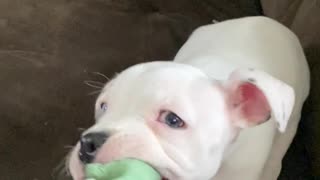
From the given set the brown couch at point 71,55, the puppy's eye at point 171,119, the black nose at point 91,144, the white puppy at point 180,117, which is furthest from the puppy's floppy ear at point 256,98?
the brown couch at point 71,55

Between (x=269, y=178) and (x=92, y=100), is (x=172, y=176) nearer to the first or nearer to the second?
(x=269, y=178)

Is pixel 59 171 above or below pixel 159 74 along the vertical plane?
below

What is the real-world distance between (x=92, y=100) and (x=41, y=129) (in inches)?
5.4

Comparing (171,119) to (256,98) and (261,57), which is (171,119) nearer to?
(256,98)

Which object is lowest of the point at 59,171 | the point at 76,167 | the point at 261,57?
the point at 59,171

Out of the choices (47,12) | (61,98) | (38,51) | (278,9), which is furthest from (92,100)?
(278,9)

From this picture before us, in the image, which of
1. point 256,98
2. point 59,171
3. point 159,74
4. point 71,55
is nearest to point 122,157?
point 159,74

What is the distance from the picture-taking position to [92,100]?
1768 millimetres

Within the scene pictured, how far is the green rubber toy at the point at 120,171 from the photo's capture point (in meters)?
1.16

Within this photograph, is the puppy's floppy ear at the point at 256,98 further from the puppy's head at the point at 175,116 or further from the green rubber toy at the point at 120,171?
the green rubber toy at the point at 120,171

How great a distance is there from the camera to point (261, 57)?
165 centimetres

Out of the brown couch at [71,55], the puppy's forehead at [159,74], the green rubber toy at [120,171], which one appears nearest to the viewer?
the green rubber toy at [120,171]

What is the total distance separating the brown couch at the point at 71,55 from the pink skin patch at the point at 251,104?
40 centimetres

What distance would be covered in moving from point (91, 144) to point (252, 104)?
281 mm
